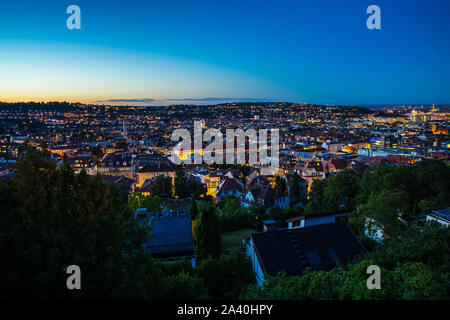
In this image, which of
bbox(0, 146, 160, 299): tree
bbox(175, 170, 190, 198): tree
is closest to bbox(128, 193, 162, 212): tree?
bbox(175, 170, 190, 198): tree

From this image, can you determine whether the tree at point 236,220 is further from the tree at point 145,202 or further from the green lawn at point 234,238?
the tree at point 145,202

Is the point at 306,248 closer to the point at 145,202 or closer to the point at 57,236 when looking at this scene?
the point at 57,236

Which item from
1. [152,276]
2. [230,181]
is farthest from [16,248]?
[230,181]

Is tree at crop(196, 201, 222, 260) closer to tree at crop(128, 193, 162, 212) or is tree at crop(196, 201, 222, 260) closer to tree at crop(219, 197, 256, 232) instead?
tree at crop(219, 197, 256, 232)

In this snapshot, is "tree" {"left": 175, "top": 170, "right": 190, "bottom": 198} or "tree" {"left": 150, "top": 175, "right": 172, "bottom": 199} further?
"tree" {"left": 175, "top": 170, "right": 190, "bottom": 198}

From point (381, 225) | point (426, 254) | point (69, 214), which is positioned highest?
point (69, 214)

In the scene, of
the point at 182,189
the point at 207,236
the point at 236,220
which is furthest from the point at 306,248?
the point at 182,189

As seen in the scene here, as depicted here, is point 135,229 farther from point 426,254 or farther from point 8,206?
point 426,254
